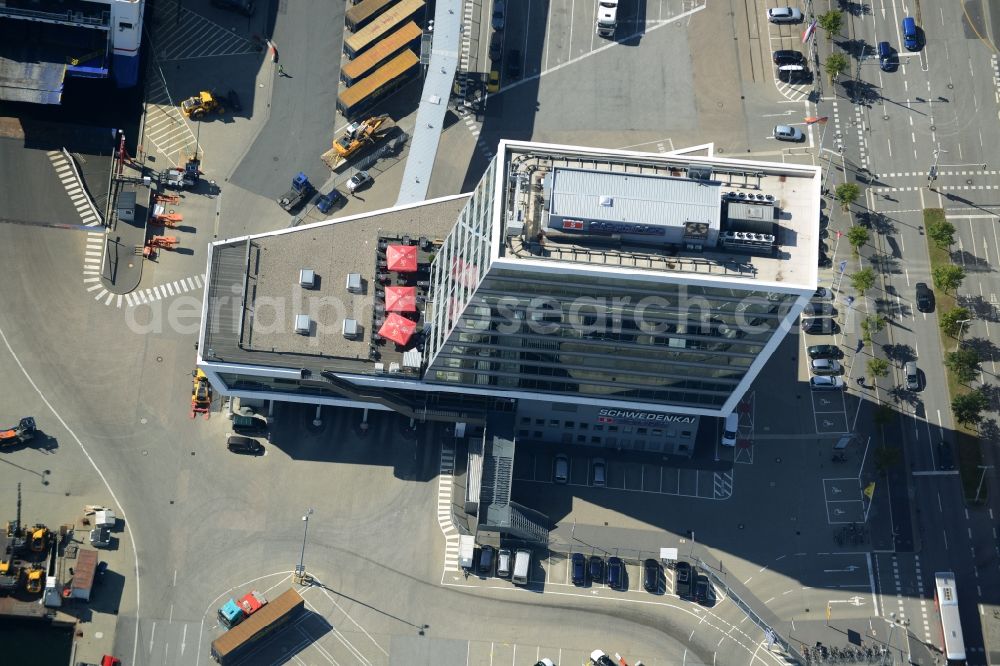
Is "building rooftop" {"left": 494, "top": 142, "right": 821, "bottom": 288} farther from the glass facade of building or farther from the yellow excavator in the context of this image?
the yellow excavator

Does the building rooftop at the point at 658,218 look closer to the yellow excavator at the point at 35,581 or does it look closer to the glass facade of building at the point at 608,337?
the glass facade of building at the point at 608,337

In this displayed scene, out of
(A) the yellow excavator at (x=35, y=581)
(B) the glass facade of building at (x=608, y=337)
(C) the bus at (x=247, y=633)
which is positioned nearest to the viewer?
(B) the glass facade of building at (x=608, y=337)

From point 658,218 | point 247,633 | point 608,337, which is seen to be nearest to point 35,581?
point 247,633

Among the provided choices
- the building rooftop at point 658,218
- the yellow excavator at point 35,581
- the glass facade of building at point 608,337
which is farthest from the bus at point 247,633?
the building rooftop at point 658,218

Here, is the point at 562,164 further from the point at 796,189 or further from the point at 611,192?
the point at 796,189

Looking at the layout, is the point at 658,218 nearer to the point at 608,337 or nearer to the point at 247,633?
the point at 608,337
